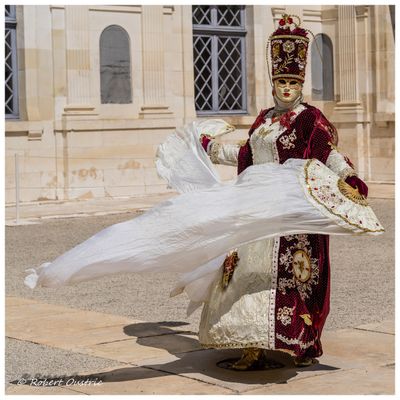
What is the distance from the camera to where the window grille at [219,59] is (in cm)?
1859

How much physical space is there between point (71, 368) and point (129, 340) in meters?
0.80

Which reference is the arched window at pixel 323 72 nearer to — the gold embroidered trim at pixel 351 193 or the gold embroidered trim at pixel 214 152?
the gold embroidered trim at pixel 214 152

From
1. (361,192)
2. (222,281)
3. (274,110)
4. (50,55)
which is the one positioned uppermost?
(50,55)

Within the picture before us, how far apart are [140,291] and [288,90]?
3.48 m

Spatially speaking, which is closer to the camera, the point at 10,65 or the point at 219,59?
the point at 10,65

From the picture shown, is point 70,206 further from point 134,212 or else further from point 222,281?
point 222,281

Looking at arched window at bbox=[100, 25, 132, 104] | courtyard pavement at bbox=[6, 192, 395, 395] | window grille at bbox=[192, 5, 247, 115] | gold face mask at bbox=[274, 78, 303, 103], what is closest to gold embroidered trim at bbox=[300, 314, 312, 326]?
courtyard pavement at bbox=[6, 192, 395, 395]

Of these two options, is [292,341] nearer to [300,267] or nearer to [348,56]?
[300,267]

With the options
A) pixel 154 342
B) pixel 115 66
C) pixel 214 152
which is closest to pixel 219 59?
pixel 115 66

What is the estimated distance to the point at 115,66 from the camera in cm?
1723

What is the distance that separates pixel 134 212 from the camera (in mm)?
15062

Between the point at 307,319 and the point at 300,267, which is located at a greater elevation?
the point at 300,267

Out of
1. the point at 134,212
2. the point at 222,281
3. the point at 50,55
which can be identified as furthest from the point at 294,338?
the point at 50,55

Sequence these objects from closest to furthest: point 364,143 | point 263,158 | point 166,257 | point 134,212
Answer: point 166,257, point 263,158, point 134,212, point 364,143
